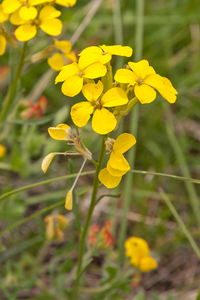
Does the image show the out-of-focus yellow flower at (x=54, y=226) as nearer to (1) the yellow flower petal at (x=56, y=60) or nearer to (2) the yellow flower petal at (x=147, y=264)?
(2) the yellow flower petal at (x=147, y=264)

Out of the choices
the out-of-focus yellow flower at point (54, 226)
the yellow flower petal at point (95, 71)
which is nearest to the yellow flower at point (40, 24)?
the yellow flower petal at point (95, 71)

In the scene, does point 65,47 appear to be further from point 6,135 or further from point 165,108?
point 165,108

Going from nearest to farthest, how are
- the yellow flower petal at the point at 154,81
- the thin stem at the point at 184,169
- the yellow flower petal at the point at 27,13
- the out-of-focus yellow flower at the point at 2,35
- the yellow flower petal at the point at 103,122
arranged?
the yellow flower petal at the point at 103,122 → the yellow flower petal at the point at 154,81 → the yellow flower petal at the point at 27,13 → the out-of-focus yellow flower at the point at 2,35 → the thin stem at the point at 184,169

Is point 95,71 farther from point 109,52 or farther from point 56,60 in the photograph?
point 56,60

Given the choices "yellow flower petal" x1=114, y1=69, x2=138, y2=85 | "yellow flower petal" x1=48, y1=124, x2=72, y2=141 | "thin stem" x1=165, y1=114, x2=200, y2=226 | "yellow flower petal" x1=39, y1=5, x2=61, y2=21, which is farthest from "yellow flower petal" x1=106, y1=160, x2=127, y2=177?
"thin stem" x1=165, y1=114, x2=200, y2=226

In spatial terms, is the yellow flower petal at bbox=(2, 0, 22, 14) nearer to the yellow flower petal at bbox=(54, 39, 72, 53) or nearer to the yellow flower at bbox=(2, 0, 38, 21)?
the yellow flower at bbox=(2, 0, 38, 21)

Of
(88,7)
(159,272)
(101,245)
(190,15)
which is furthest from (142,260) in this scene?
(88,7)
